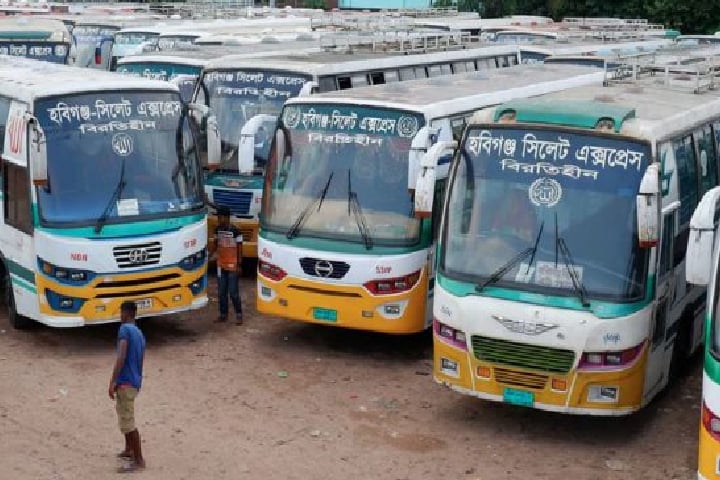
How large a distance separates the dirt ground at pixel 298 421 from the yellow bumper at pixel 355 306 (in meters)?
0.52

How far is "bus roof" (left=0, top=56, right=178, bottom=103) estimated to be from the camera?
12367 millimetres

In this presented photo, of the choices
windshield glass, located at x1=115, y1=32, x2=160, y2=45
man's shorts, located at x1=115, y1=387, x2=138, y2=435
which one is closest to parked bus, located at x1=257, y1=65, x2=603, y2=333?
man's shorts, located at x1=115, y1=387, x2=138, y2=435

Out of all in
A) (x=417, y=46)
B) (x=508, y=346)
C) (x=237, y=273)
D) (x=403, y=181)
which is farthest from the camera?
(x=417, y=46)

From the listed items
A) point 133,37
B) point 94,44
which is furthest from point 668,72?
point 94,44

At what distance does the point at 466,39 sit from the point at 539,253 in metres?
12.8

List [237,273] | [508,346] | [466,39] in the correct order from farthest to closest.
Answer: [466,39], [237,273], [508,346]

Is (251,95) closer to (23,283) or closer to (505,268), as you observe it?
(23,283)

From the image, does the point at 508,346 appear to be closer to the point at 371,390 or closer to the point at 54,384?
the point at 371,390

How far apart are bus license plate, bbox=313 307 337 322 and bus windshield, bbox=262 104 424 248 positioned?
761 millimetres

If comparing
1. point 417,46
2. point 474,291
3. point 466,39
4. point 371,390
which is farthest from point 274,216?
point 466,39

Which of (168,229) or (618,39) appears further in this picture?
(618,39)

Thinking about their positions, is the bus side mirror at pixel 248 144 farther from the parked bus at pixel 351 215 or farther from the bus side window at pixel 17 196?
the bus side window at pixel 17 196

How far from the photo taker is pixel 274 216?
12438 mm

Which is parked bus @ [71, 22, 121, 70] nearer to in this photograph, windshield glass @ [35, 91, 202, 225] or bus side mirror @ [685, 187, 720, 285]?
windshield glass @ [35, 91, 202, 225]
